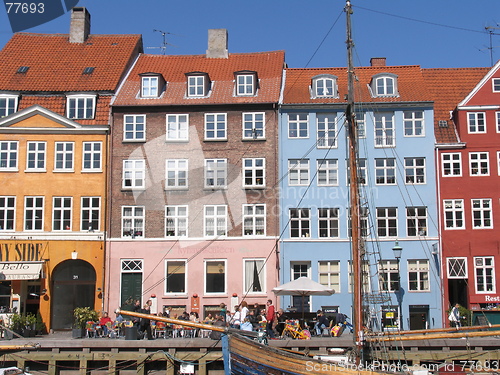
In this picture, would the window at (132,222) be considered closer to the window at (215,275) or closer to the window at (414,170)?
the window at (215,275)

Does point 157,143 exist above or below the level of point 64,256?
above

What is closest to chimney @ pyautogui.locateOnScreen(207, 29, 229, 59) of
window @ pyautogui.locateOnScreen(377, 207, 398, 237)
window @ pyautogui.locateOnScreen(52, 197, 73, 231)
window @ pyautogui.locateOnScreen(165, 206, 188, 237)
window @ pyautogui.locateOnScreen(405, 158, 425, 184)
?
window @ pyautogui.locateOnScreen(165, 206, 188, 237)

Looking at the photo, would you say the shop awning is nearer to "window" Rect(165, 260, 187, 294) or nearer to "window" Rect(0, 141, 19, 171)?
"window" Rect(0, 141, 19, 171)

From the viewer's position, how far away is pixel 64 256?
1426 inches

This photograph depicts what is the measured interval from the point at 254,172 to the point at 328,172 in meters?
3.97

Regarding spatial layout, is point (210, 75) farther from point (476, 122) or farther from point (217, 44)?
point (476, 122)

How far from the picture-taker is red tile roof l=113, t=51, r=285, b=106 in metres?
38.2

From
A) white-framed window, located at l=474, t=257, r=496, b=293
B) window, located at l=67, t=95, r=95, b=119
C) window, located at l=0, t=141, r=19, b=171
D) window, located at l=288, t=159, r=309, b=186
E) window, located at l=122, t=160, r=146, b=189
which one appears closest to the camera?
white-framed window, located at l=474, t=257, r=496, b=293

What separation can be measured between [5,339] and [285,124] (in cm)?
1792

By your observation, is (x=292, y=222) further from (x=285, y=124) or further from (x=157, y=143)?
(x=157, y=143)

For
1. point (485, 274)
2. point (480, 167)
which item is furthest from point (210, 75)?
point (485, 274)

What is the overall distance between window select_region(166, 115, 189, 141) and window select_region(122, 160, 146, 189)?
2225 mm

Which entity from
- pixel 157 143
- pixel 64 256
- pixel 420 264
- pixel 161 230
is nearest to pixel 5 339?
pixel 64 256

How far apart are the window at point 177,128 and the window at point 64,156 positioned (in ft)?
17.2
